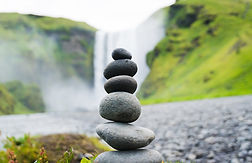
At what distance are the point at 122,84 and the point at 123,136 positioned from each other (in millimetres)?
987

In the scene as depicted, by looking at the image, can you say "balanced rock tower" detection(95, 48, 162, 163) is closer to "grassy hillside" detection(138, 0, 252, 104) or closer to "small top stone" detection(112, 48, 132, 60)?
"small top stone" detection(112, 48, 132, 60)

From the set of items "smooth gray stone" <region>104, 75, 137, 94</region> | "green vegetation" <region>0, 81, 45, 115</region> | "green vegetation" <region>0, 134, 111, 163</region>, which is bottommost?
"green vegetation" <region>0, 81, 45, 115</region>

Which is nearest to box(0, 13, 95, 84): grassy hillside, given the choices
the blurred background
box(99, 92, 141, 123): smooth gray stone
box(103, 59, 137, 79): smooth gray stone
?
the blurred background

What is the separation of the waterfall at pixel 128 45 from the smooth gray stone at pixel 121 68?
56924 mm

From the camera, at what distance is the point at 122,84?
159 inches

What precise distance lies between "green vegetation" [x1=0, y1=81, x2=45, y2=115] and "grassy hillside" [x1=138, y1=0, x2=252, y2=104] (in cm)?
3054

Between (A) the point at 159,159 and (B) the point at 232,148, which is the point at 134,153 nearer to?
(A) the point at 159,159

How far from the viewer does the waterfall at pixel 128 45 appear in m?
65.4

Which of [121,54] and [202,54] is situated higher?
[121,54]

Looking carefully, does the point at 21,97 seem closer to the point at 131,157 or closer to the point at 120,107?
the point at 120,107

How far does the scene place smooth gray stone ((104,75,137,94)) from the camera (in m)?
4.05

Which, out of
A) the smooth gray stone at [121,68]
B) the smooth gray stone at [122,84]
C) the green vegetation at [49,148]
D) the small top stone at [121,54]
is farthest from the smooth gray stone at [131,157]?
the small top stone at [121,54]

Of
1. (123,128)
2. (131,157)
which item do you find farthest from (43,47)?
(131,157)

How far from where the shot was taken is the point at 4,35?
6756 centimetres
